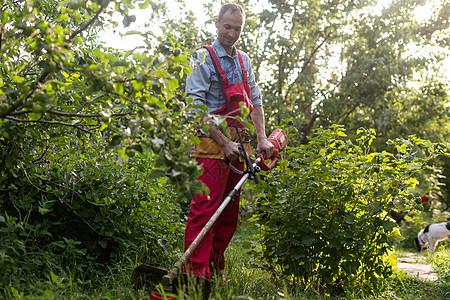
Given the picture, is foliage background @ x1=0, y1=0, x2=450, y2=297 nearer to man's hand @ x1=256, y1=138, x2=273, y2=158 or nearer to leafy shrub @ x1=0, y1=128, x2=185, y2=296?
leafy shrub @ x1=0, y1=128, x2=185, y2=296

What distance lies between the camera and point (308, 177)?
3.09 metres

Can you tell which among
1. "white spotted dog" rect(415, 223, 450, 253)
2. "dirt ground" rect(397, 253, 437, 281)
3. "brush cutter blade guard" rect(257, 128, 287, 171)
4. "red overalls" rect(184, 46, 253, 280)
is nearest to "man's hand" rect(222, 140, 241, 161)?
"red overalls" rect(184, 46, 253, 280)

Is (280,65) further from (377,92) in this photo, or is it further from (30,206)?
(30,206)

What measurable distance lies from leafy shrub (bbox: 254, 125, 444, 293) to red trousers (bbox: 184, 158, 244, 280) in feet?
1.16

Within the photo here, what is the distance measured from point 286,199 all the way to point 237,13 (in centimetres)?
133

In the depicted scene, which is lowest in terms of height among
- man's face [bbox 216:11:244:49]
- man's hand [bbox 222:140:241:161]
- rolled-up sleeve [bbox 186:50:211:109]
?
man's hand [bbox 222:140:241:161]

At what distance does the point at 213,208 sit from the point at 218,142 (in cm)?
41

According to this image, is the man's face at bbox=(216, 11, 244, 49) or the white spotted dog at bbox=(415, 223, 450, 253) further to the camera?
the white spotted dog at bbox=(415, 223, 450, 253)

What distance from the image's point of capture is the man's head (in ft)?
9.09

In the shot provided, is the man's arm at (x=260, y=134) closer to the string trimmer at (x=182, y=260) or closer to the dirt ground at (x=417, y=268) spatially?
the string trimmer at (x=182, y=260)

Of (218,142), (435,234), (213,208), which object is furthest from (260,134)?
(435,234)

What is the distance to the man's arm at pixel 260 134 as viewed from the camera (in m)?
3.01

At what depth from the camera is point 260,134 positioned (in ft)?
10.5

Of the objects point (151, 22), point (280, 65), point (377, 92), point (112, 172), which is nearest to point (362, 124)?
point (377, 92)
